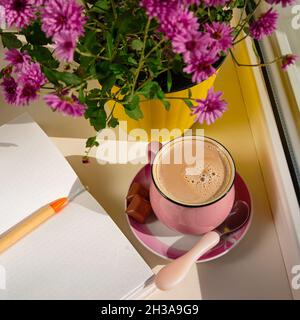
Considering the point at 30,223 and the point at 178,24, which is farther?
the point at 30,223

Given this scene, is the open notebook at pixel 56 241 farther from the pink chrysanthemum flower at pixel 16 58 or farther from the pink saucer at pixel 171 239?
the pink chrysanthemum flower at pixel 16 58

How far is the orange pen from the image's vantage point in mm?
514

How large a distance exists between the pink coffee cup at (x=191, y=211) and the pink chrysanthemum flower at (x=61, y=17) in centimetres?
20

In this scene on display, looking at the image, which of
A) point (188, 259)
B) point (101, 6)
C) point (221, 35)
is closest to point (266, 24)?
point (221, 35)

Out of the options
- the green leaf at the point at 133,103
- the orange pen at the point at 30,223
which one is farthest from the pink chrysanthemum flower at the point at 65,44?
the orange pen at the point at 30,223

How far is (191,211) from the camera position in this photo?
0.48m

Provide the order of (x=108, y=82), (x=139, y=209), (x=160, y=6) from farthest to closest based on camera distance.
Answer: (x=139, y=209), (x=108, y=82), (x=160, y=6)

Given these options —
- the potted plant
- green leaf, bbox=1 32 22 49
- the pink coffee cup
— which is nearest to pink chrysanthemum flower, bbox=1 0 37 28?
the potted plant

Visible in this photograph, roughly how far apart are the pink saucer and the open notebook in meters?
0.02

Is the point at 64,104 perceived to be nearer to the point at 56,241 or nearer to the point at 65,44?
the point at 65,44

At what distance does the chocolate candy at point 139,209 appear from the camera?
54 centimetres

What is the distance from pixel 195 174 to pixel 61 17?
0.25 m

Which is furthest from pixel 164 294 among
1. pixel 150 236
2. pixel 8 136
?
pixel 8 136

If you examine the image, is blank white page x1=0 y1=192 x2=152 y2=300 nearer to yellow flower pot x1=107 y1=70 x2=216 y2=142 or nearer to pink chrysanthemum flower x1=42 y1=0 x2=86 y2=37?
yellow flower pot x1=107 y1=70 x2=216 y2=142
